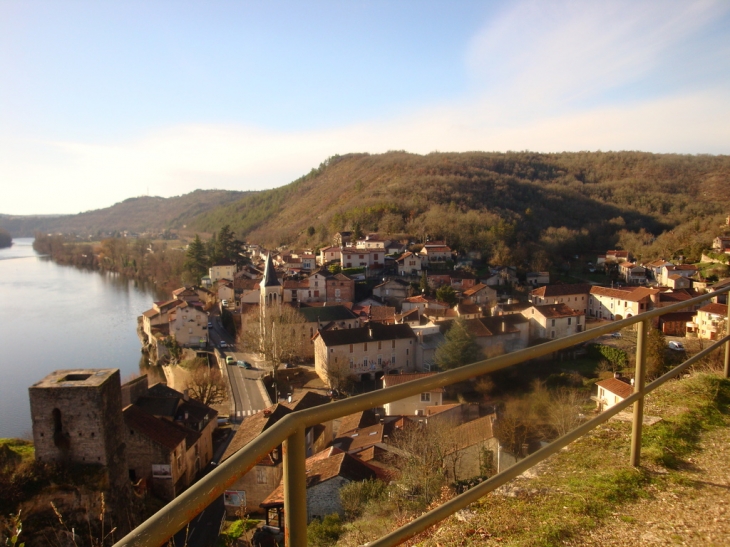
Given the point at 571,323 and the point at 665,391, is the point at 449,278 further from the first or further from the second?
the point at 665,391

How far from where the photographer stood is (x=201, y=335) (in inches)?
1160

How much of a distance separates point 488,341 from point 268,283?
1233 cm

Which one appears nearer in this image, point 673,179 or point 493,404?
point 493,404

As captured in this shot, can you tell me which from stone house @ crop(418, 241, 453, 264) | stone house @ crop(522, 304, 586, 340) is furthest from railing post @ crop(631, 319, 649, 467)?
stone house @ crop(418, 241, 453, 264)

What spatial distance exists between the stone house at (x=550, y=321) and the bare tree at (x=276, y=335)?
11.9 metres

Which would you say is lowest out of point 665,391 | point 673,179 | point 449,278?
point 449,278

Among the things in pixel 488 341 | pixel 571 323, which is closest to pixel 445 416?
pixel 488 341

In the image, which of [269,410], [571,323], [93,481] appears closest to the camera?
[93,481]

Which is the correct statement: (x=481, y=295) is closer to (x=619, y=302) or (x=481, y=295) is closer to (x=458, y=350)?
(x=619, y=302)

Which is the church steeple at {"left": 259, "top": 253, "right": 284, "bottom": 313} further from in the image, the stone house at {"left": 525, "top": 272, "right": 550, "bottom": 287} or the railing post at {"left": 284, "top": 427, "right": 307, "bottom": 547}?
the railing post at {"left": 284, "top": 427, "right": 307, "bottom": 547}

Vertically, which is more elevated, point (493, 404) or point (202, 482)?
point (202, 482)

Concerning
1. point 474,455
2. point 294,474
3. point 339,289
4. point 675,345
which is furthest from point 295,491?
point 339,289

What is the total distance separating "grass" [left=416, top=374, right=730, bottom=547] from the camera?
226cm

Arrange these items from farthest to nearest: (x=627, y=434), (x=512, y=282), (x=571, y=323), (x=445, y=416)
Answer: (x=512, y=282), (x=571, y=323), (x=445, y=416), (x=627, y=434)
